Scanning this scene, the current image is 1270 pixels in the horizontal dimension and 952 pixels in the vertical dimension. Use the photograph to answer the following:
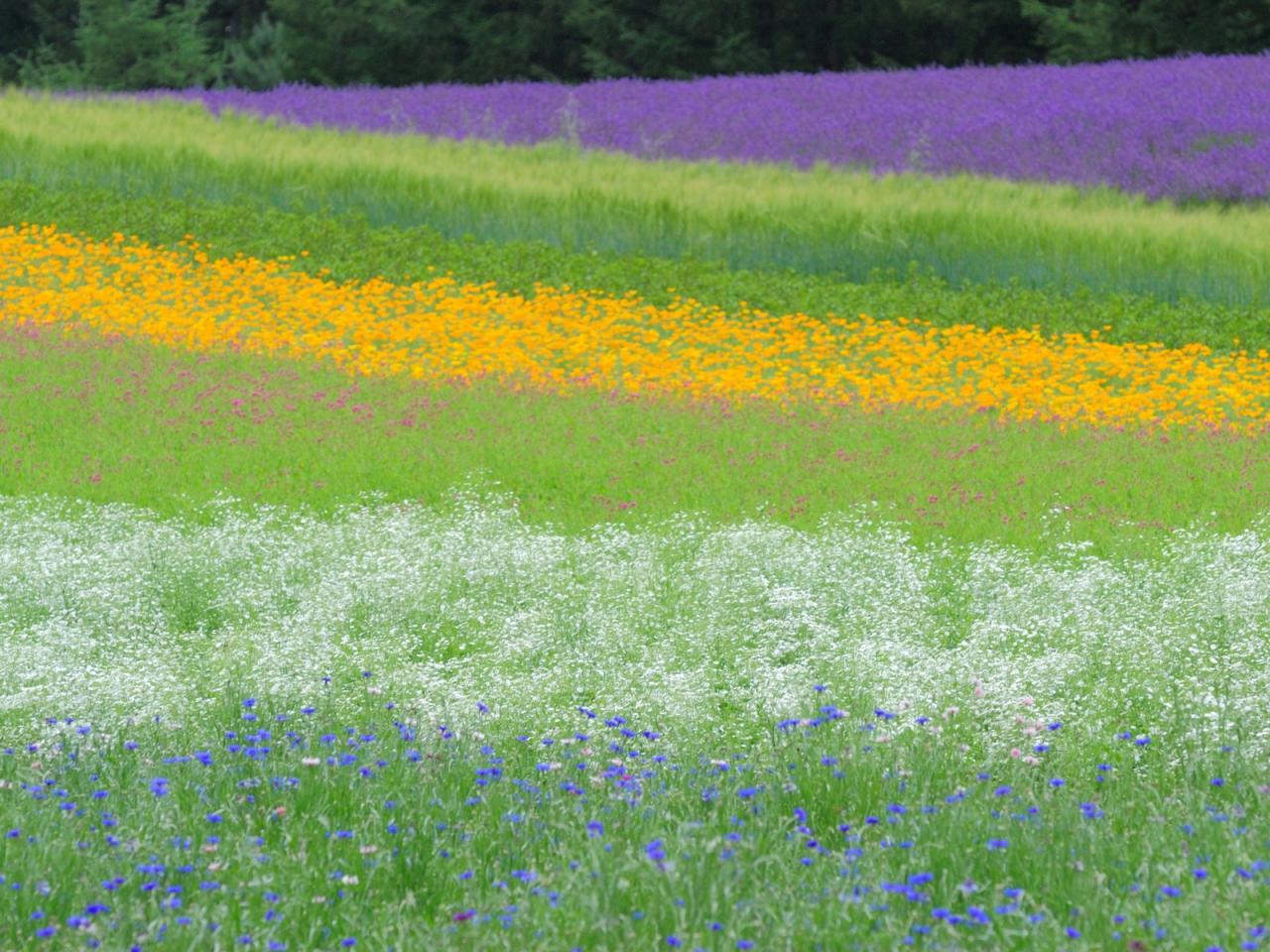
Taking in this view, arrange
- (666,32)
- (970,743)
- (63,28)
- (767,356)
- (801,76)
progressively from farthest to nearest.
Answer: (63,28)
(666,32)
(801,76)
(767,356)
(970,743)

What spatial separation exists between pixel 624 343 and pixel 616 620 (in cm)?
693

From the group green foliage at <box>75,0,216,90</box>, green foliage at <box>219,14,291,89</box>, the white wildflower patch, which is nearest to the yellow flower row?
the white wildflower patch

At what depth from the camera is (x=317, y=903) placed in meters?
3.62

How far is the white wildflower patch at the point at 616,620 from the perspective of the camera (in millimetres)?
5398

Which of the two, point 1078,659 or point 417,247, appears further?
point 417,247

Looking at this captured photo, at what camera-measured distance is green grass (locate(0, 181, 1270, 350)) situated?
46.5ft

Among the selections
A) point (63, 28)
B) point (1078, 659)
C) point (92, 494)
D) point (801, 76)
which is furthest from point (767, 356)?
point (63, 28)

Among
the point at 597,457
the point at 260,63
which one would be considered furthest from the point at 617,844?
the point at 260,63

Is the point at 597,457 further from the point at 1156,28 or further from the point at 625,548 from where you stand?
the point at 1156,28

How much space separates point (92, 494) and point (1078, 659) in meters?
5.48

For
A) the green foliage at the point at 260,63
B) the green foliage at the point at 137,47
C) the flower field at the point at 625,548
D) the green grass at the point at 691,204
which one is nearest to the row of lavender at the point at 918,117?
the flower field at the point at 625,548

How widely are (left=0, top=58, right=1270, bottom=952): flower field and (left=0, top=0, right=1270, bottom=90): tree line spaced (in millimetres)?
12372

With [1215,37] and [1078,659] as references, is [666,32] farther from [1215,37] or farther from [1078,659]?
[1078,659]

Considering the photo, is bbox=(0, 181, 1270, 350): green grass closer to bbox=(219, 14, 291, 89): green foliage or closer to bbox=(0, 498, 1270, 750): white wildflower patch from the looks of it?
bbox=(0, 498, 1270, 750): white wildflower patch
